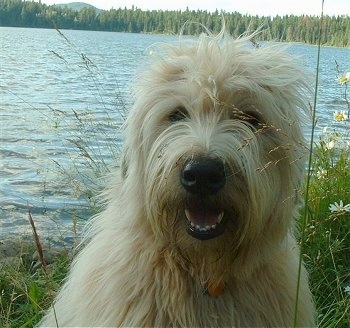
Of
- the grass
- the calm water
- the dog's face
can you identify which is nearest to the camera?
the dog's face

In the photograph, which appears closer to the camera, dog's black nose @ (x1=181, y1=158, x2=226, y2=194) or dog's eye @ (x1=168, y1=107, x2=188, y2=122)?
dog's black nose @ (x1=181, y1=158, x2=226, y2=194)

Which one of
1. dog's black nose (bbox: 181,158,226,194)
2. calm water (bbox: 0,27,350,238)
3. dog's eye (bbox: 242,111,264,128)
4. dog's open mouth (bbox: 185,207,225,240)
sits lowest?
calm water (bbox: 0,27,350,238)

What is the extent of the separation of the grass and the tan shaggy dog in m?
0.65

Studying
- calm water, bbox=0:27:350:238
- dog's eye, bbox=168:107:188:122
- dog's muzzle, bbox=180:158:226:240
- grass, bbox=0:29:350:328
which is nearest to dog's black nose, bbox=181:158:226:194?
dog's muzzle, bbox=180:158:226:240

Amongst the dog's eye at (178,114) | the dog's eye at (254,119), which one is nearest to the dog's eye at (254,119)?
the dog's eye at (254,119)

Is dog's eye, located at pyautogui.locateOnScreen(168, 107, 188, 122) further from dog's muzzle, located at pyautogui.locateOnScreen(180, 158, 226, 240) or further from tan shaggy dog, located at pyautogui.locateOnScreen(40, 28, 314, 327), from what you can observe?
dog's muzzle, located at pyautogui.locateOnScreen(180, 158, 226, 240)

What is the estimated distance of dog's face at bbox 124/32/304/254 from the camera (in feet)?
8.84

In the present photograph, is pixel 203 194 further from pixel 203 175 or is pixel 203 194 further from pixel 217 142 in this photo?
pixel 217 142

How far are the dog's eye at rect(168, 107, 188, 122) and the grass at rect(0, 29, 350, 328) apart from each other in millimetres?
1028

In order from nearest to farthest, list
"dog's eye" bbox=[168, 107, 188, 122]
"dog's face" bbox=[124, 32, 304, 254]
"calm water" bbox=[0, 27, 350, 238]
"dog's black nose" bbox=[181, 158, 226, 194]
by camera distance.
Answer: "dog's black nose" bbox=[181, 158, 226, 194]
"dog's face" bbox=[124, 32, 304, 254]
"dog's eye" bbox=[168, 107, 188, 122]
"calm water" bbox=[0, 27, 350, 238]

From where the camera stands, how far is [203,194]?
2.68m

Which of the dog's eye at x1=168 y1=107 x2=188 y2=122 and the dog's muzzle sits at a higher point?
the dog's eye at x1=168 y1=107 x2=188 y2=122

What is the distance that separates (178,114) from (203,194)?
488 millimetres

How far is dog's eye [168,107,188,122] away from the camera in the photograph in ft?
9.77
